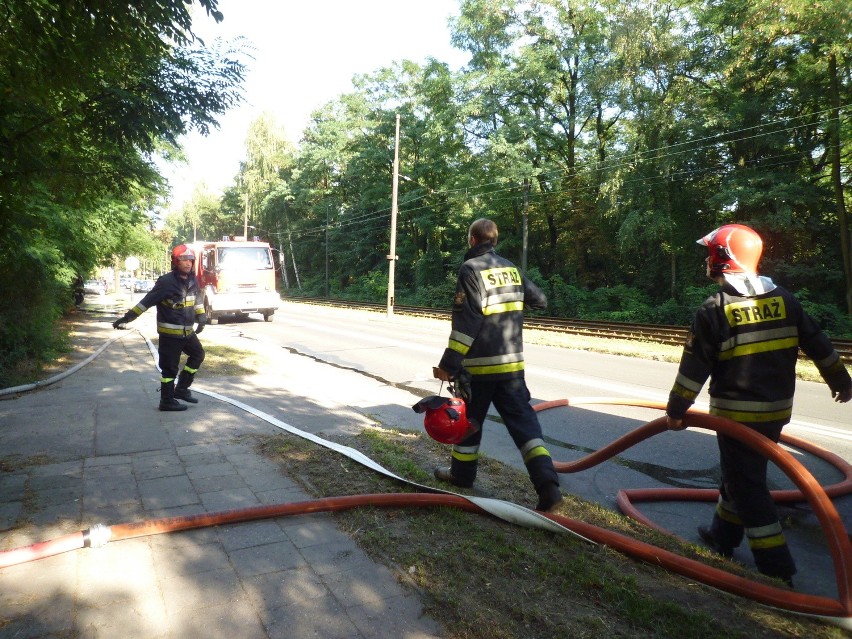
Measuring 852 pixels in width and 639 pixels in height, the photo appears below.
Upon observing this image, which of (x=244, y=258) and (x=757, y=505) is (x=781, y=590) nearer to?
(x=757, y=505)

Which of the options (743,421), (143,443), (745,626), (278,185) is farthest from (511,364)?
(278,185)

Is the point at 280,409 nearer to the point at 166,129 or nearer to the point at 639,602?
the point at 166,129

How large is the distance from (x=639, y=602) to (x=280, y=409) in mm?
4793

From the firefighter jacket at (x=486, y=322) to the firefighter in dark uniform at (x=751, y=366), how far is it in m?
1.07

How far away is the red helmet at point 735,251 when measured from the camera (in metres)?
3.05

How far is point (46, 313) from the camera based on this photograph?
947cm

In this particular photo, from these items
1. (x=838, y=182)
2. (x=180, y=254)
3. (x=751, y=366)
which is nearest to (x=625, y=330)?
(x=838, y=182)

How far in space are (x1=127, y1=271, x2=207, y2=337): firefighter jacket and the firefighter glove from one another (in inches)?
147

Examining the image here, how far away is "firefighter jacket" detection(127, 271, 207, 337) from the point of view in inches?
236

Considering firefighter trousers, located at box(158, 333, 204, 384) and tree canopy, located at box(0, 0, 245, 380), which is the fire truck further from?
firefighter trousers, located at box(158, 333, 204, 384)

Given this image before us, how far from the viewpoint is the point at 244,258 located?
19.8 m

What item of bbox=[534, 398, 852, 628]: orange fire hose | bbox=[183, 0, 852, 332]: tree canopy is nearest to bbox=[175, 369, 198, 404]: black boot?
bbox=[534, 398, 852, 628]: orange fire hose

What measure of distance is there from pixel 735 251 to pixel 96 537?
146 inches

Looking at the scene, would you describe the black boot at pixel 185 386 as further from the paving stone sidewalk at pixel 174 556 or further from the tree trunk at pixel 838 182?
the tree trunk at pixel 838 182
